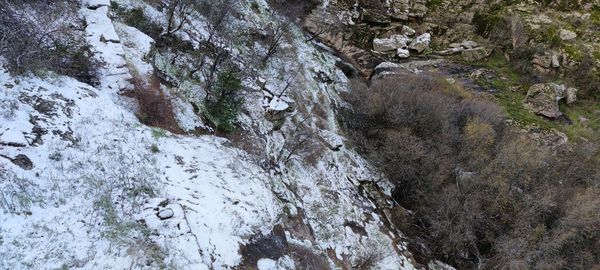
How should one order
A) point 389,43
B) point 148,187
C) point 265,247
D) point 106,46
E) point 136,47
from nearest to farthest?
point 148,187 < point 265,247 < point 106,46 < point 136,47 < point 389,43

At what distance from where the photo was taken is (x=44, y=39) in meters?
12.4

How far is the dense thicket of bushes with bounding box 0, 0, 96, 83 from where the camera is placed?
10.9 metres

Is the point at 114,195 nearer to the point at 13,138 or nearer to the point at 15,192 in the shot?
the point at 15,192

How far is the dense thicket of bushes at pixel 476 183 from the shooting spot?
1877cm

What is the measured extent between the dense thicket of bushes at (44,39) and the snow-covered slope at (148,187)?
0.46 metres

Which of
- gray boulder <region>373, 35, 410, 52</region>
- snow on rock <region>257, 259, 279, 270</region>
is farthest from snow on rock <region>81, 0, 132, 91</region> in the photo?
gray boulder <region>373, 35, 410, 52</region>

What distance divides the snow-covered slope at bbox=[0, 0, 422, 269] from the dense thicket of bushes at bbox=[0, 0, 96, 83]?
0.46 metres

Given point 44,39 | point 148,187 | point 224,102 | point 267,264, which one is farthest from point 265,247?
point 44,39

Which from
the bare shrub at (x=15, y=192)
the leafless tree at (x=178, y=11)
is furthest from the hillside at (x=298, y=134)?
the leafless tree at (x=178, y=11)

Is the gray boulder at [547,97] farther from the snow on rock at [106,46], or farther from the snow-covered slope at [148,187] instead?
the snow on rock at [106,46]

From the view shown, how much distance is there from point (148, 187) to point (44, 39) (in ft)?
22.2

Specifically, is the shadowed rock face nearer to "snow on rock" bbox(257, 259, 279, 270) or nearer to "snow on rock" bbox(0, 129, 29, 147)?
"snow on rock" bbox(257, 259, 279, 270)

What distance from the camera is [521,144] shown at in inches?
870

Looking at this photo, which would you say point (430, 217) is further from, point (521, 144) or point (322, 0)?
point (322, 0)
